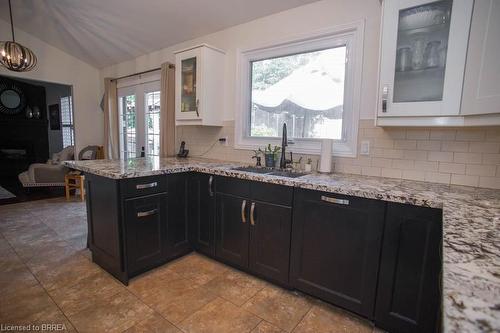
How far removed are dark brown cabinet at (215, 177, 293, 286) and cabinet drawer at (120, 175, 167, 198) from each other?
0.48 m

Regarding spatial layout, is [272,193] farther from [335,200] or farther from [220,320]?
[220,320]

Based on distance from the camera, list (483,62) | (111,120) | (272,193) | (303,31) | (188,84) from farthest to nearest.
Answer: (111,120), (188,84), (303,31), (272,193), (483,62)

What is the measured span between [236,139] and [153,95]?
6.28 ft

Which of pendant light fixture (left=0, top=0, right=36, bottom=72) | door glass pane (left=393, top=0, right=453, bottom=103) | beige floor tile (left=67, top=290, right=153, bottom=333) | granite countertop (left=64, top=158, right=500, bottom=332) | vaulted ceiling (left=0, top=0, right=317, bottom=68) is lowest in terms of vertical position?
beige floor tile (left=67, top=290, right=153, bottom=333)

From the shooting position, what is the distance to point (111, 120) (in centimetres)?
470

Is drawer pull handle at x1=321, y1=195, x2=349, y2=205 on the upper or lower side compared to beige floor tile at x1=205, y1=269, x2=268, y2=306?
upper

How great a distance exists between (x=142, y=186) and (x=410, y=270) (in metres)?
1.91

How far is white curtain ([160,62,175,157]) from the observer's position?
3.55 m

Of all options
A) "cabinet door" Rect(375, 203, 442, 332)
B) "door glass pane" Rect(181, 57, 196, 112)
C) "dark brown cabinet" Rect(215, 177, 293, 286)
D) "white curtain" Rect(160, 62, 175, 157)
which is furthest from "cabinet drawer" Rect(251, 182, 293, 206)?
"white curtain" Rect(160, 62, 175, 157)

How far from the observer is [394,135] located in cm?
203

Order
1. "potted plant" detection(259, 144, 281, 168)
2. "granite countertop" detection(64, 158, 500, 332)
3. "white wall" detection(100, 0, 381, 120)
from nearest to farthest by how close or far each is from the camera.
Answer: "granite countertop" detection(64, 158, 500, 332)
"white wall" detection(100, 0, 381, 120)
"potted plant" detection(259, 144, 281, 168)

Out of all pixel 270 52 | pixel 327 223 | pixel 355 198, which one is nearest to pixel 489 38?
pixel 355 198

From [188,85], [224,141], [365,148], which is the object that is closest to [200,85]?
[188,85]

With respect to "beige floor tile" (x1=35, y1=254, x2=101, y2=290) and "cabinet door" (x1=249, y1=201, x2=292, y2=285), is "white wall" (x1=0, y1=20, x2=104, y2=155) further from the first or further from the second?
"cabinet door" (x1=249, y1=201, x2=292, y2=285)
